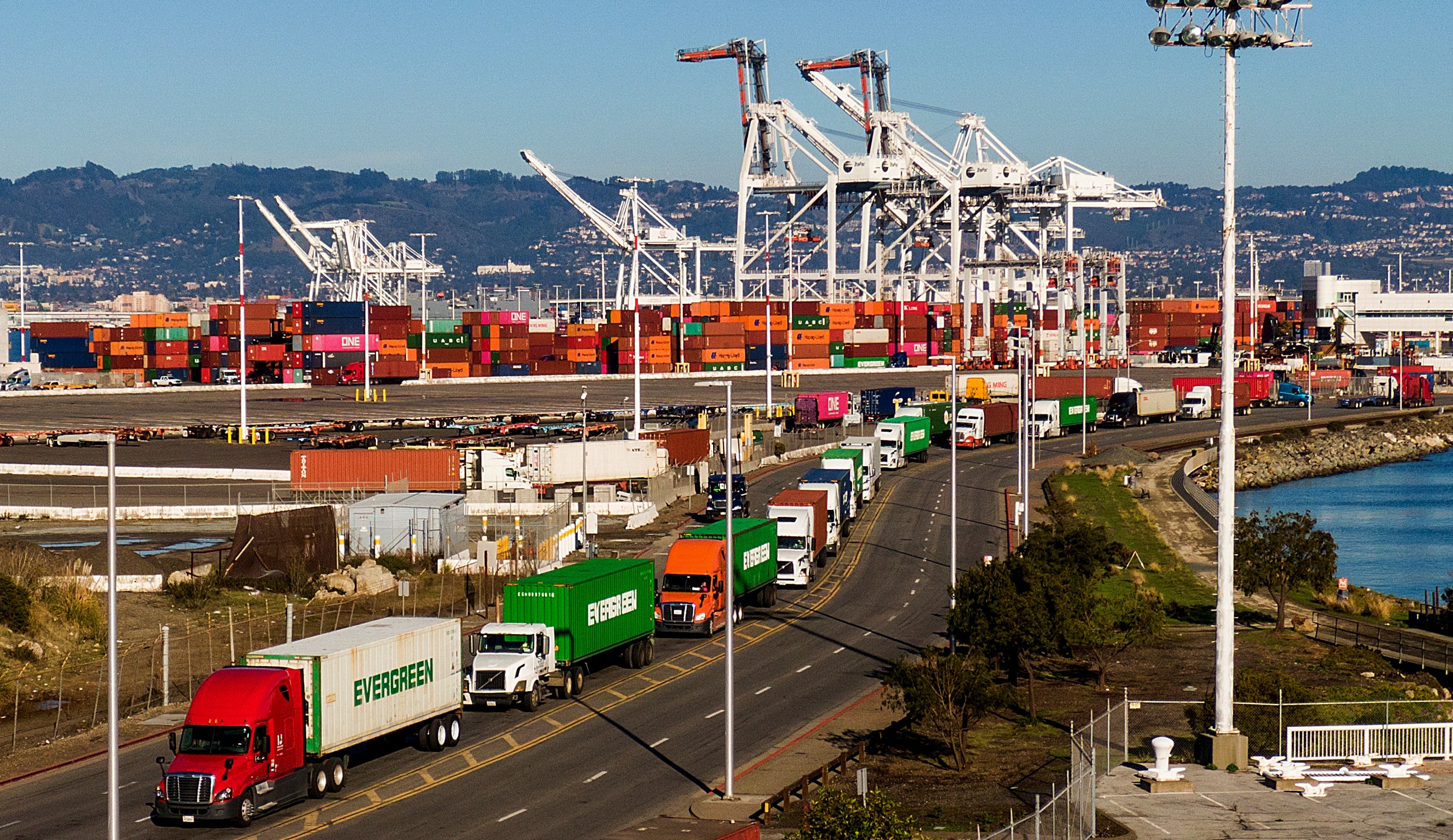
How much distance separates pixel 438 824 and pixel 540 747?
601 cm

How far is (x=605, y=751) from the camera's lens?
31.7 meters

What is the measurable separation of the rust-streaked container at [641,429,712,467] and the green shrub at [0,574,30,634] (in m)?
39.0

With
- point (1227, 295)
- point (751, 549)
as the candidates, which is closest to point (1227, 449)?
point (1227, 295)

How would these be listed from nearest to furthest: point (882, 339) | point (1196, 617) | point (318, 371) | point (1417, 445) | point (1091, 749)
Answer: point (1091, 749) → point (1196, 617) → point (1417, 445) → point (318, 371) → point (882, 339)

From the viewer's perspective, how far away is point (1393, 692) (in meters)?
30.8

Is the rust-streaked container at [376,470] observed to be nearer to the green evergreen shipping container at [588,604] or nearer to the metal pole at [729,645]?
the green evergreen shipping container at [588,604]

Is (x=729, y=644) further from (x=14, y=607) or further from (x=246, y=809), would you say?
(x=14, y=607)

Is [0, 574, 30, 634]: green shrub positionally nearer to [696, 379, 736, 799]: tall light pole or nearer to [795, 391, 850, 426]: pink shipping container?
[696, 379, 736, 799]: tall light pole

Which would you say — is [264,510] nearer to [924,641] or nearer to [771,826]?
[924,641]

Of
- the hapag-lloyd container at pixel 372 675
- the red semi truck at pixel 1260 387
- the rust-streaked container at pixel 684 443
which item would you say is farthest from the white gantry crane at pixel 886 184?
the hapag-lloyd container at pixel 372 675

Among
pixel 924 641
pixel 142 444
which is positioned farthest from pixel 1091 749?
pixel 142 444


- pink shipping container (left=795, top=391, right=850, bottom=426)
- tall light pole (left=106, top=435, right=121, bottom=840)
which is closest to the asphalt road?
tall light pole (left=106, top=435, right=121, bottom=840)

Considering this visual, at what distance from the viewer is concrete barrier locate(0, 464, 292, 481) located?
7869 cm

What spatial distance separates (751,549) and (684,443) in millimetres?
36625
